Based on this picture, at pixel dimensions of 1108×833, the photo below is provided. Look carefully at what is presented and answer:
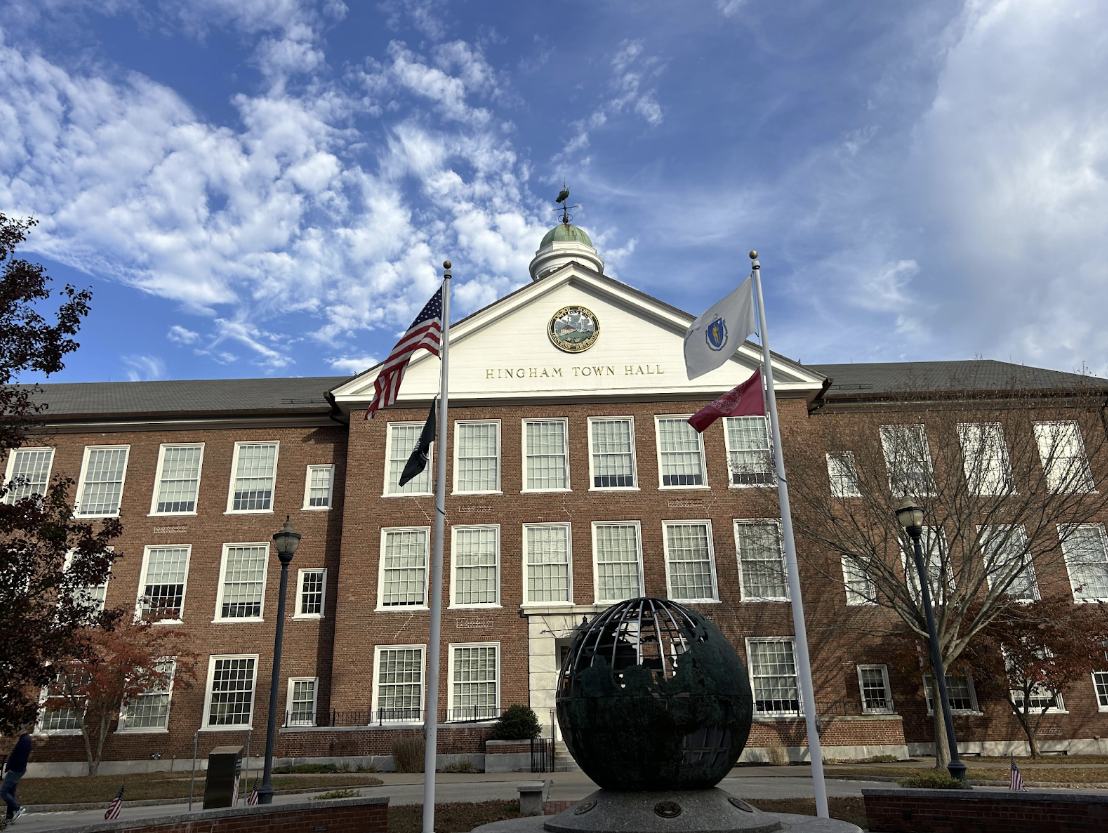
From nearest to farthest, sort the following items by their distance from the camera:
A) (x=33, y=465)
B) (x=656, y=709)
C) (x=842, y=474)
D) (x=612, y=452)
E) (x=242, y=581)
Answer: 1. (x=656, y=709)
2. (x=842, y=474)
3. (x=242, y=581)
4. (x=612, y=452)
5. (x=33, y=465)

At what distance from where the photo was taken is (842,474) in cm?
2273

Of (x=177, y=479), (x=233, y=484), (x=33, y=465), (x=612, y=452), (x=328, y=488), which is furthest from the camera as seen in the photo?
(x=33, y=465)

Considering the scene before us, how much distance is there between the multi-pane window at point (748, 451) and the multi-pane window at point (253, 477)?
1649 centimetres

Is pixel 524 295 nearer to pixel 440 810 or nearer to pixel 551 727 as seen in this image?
pixel 551 727

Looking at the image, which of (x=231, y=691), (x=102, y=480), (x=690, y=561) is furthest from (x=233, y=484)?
(x=690, y=561)

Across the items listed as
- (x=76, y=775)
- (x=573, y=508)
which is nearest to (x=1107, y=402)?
(x=573, y=508)

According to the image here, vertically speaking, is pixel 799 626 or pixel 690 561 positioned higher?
pixel 690 561

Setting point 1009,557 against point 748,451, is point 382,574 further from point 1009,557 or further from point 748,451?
point 1009,557

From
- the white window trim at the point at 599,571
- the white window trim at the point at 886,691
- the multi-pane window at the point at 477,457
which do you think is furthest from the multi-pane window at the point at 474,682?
the white window trim at the point at 886,691

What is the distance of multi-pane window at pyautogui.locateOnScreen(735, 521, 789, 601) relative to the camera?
25.3 m

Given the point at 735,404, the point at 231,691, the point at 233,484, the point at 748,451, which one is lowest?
the point at 231,691

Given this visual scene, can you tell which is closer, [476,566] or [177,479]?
[476,566]

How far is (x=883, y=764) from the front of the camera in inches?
841

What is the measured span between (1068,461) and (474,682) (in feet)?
59.7
